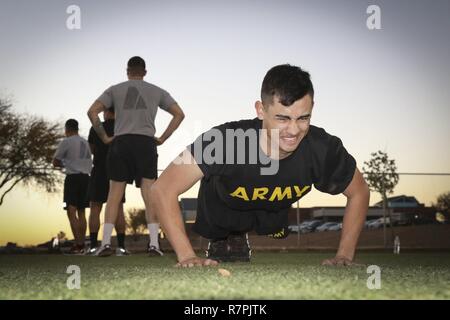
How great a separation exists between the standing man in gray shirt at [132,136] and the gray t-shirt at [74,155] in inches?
101

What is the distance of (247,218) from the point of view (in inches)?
175

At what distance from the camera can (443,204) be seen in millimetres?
15000

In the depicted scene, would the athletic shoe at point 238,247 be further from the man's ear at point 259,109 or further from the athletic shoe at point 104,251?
the athletic shoe at point 104,251

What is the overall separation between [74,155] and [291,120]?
6.03 metres

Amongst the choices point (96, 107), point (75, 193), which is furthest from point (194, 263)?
point (75, 193)

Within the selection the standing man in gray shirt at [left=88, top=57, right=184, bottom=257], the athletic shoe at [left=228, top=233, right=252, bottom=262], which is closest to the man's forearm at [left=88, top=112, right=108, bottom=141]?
the standing man in gray shirt at [left=88, top=57, right=184, bottom=257]

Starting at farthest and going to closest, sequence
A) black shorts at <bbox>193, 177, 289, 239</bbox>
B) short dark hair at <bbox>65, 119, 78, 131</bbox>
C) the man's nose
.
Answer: short dark hair at <bbox>65, 119, 78, 131</bbox>
black shorts at <bbox>193, 177, 289, 239</bbox>
the man's nose

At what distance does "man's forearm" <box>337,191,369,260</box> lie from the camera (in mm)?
3924

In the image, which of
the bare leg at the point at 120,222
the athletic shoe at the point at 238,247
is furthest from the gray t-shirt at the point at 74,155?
the athletic shoe at the point at 238,247

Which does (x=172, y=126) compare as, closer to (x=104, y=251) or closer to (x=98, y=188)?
(x=98, y=188)

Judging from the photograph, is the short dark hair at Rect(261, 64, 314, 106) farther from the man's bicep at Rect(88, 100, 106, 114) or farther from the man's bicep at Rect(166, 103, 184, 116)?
the man's bicep at Rect(88, 100, 106, 114)

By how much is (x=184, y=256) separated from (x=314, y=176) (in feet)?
3.36
